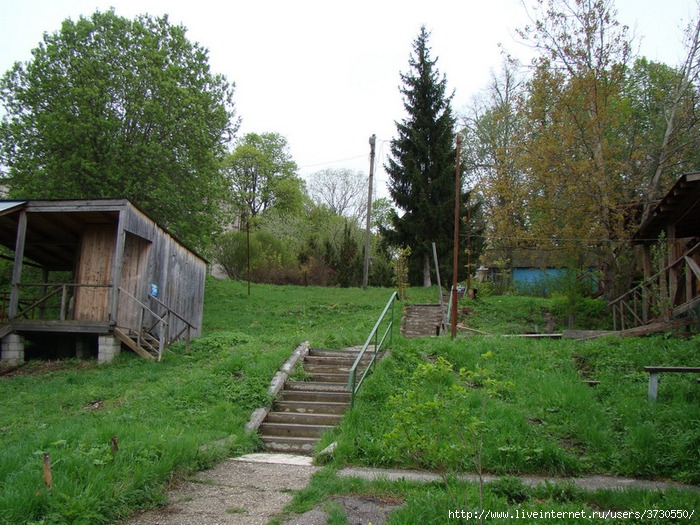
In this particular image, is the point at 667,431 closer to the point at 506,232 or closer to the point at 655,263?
the point at 506,232

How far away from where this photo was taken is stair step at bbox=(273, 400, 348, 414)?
8906 millimetres

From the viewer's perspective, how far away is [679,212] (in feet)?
41.6

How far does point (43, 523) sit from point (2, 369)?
34.0ft

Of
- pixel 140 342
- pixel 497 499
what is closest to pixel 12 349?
pixel 140 342

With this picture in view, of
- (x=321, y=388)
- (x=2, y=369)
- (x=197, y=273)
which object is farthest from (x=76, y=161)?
(x=321, y=388)

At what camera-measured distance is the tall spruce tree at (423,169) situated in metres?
28.9

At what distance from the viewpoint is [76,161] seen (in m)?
20.0

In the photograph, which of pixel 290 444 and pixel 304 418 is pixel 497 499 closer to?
pixel 290 444

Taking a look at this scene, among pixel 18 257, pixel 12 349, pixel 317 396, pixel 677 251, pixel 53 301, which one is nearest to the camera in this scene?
pixel 317 396

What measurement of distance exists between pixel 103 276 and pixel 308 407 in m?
8.44

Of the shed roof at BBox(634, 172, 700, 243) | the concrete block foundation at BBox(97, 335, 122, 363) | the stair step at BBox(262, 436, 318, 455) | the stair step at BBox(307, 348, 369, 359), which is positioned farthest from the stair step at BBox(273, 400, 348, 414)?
the shed roof at BBox(634, 172, 700, 243)

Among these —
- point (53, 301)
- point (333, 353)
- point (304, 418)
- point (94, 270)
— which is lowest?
point (304, 418)

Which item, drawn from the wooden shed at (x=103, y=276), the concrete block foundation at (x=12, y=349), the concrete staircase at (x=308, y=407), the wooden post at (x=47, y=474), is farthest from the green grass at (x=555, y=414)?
the concrete block foundation at (x=12, y=349)

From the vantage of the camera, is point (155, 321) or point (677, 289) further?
point (155, 321)
